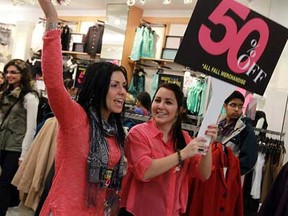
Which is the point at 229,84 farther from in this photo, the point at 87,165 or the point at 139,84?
the point at 139,84

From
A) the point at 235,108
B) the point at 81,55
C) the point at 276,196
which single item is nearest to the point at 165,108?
the point at 276,196

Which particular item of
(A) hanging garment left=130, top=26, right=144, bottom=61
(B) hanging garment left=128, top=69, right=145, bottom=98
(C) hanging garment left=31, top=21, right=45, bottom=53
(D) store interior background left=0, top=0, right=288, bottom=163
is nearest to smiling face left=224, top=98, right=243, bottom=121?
(D) store interior background left=0, top=0, right=288, bottom=163

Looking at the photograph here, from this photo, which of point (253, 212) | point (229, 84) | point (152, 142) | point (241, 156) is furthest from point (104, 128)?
point (253, 212)

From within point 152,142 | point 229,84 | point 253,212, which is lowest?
point 253,212

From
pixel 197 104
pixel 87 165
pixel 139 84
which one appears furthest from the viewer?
pixel 139 84

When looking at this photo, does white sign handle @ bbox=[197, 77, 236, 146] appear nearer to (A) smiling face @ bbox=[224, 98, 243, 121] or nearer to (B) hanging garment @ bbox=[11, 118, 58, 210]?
(A) smiling face @ bbox=[224, 98, 243, 121]

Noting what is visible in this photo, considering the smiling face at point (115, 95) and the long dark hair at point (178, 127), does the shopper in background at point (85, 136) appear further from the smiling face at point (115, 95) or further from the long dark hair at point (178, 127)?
the long dark hair at point (178, 127)

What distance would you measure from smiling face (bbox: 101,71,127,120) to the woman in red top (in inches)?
8.5

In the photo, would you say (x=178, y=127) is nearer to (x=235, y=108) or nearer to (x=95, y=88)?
(x=95, y=88)

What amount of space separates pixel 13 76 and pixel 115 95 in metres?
1.80

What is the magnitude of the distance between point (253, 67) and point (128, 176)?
31.3 inches

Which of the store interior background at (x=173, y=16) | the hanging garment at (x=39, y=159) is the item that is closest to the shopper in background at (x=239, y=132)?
the store interior background at (x=173, y=16)

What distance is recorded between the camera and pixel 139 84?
6.62 meters

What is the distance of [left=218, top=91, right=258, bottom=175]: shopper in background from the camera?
8.41ft
